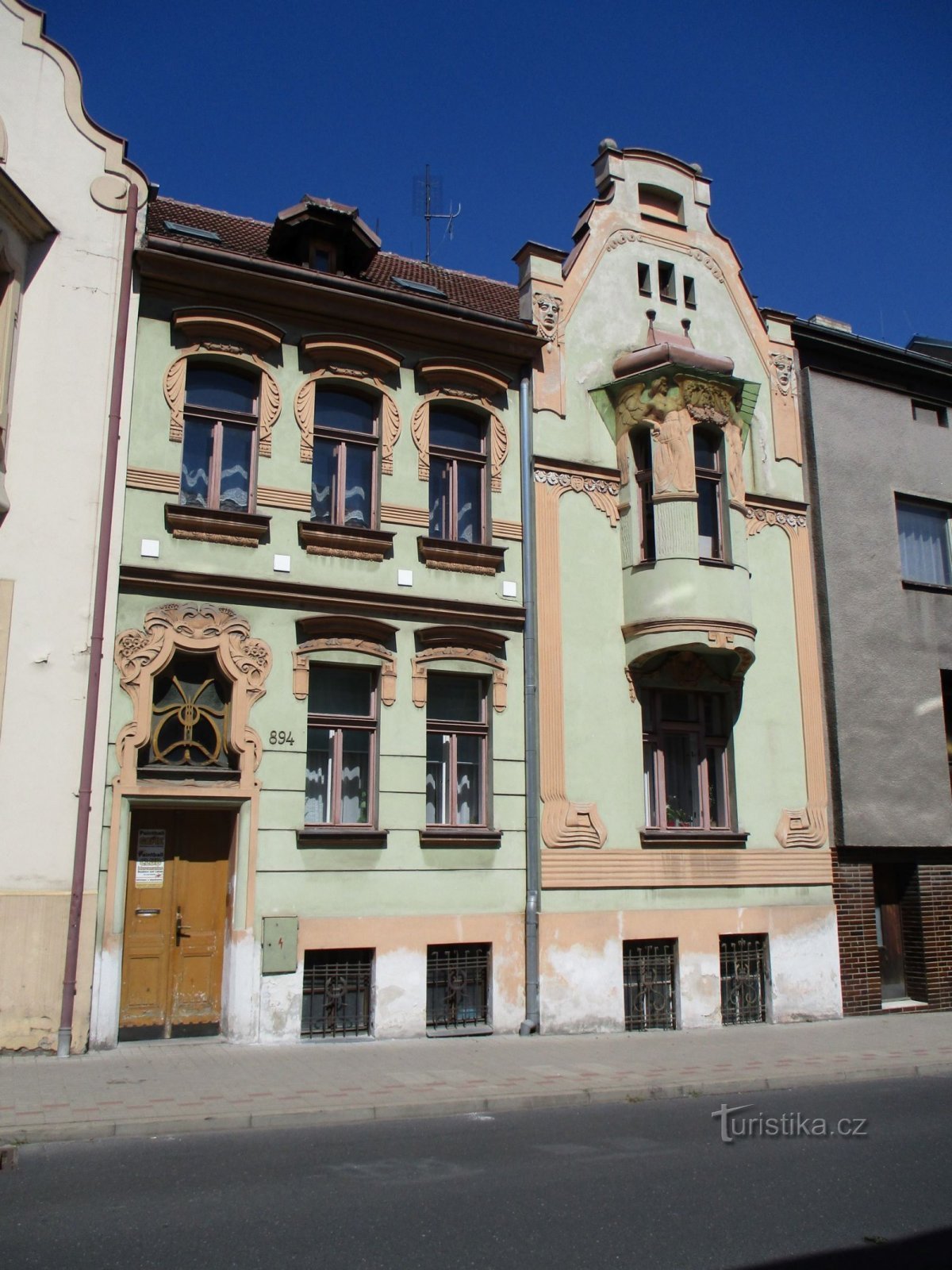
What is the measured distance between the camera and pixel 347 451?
14617 millimetres

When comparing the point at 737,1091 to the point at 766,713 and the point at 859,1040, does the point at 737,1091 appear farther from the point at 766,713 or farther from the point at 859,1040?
the point at 766,713

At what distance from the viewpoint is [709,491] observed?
53.8 feet

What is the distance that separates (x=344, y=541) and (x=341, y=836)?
3640mm

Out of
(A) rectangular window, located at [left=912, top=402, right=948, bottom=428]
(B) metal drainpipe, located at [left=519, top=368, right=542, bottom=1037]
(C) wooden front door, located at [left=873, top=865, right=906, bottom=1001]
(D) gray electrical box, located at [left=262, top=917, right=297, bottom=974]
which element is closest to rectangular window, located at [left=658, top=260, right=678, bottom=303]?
(B) metal drainpipe, located at [left=519, top=368, right=542, bottom=1037]

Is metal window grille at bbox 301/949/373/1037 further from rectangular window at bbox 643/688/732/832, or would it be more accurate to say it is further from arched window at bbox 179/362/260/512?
arched window at bbox 179/362/260/512

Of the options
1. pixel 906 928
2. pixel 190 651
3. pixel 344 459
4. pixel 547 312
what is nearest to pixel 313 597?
pixel 190 651

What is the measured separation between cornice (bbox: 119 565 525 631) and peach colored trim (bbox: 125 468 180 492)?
0.99 metres

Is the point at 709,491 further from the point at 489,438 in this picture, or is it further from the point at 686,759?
the point at 686,759

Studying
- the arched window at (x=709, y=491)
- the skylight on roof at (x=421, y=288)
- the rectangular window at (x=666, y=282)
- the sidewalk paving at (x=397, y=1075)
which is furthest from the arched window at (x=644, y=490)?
the sidewalk paving at (x=397, y=1075)

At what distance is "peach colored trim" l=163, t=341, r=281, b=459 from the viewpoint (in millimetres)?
13430

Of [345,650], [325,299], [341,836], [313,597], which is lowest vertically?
[341,836]

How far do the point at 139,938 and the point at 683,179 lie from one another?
1382cm

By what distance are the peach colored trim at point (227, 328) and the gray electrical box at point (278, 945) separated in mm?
6960

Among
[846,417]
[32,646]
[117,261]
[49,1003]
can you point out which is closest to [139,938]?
[49,1003]
